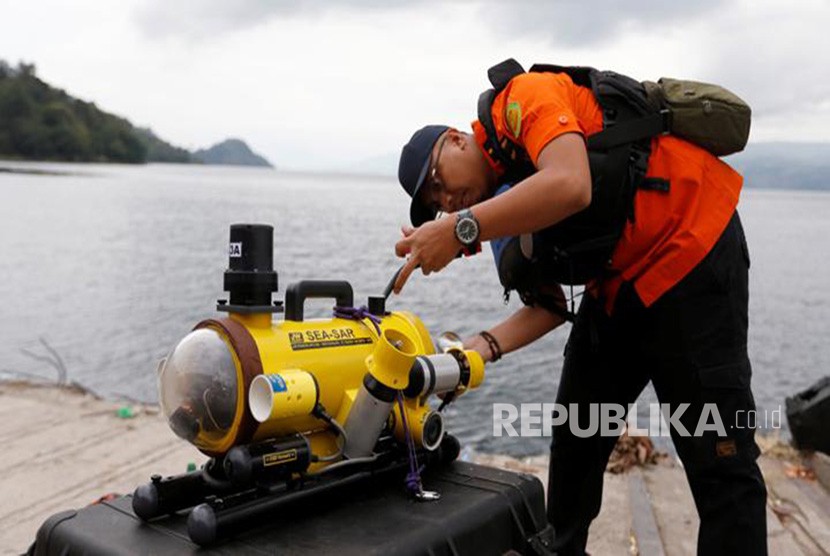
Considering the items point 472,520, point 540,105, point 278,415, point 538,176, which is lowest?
point 472,520

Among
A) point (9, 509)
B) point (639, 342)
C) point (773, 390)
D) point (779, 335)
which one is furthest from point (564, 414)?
point (779, 335)

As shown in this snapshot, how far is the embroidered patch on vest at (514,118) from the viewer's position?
219cm

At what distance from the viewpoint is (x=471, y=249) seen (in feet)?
6.93

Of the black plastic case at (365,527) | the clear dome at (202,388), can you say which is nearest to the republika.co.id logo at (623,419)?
the black plastic case at (365,527)

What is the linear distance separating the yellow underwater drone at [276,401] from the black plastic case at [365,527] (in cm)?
5

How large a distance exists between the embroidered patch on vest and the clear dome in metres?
0.99

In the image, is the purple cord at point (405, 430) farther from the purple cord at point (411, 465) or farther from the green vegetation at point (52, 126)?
the green vegetation at point (52, 126)

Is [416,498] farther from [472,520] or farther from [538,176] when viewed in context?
[538,176]

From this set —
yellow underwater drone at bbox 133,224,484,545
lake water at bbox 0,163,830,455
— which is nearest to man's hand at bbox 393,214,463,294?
yellow underwater drone at bbox 133,224,484,545

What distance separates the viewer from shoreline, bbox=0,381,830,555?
12.2 ft

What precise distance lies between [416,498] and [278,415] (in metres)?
0.54

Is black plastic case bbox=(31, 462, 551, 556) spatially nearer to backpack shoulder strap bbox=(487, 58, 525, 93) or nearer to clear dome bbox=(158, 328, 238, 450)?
clear dome bbox=(158, 328, 238, 450)

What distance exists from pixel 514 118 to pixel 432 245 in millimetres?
451

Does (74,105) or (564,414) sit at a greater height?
(74,105)
